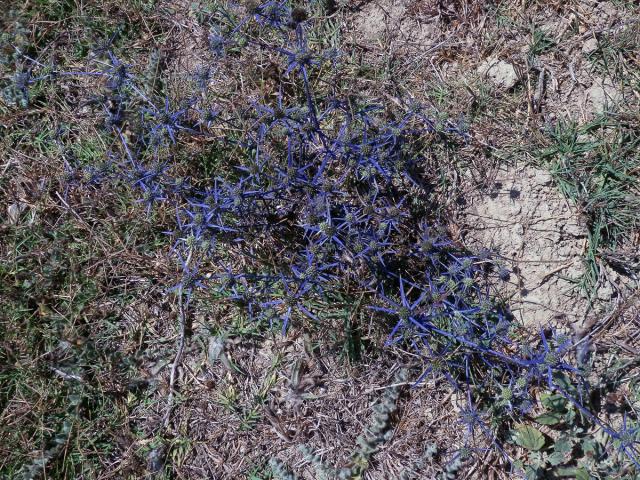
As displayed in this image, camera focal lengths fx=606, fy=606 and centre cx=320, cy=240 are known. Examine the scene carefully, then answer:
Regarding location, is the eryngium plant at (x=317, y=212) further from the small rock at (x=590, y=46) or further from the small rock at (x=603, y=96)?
the small rock at (x=590, y=46)

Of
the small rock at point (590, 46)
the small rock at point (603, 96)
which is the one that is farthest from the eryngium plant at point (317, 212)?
the small rock at point (590, 46)

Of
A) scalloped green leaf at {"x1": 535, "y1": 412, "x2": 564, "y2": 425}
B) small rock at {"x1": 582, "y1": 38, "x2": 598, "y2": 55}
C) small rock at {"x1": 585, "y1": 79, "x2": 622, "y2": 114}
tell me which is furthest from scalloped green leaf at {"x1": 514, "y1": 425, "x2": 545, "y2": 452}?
small rock at {"x1": 582, "y1": 38, "x2": 598, "y2": 55}

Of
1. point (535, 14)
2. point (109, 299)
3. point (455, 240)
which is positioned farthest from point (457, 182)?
point (109, 299)

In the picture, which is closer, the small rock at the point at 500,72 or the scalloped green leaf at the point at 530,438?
the scalloped green leaf at the point at 530,438

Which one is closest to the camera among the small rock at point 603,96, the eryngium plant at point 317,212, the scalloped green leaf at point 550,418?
the eryngium plant at point 317,212

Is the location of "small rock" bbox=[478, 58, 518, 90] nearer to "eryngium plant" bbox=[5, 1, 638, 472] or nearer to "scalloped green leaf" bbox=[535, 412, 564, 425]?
"eryngium plant" bbox=[5, 1, 638, 472]

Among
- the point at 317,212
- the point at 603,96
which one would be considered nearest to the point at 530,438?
the point at 317,212
